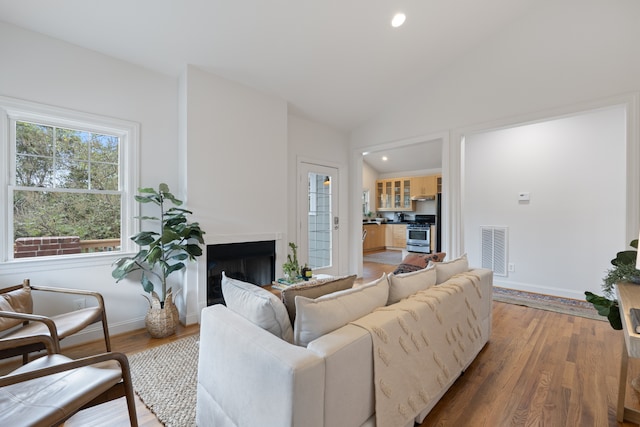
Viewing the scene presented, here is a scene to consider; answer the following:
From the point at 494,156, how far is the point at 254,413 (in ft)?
16.0

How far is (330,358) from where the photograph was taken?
3.52 ft

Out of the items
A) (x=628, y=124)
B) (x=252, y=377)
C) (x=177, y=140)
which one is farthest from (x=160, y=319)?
(x=628, y=124)

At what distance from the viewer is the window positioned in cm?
238

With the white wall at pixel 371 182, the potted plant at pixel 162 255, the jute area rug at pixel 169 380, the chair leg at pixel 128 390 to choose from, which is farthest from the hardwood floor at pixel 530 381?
the white wall at pixel 371 182

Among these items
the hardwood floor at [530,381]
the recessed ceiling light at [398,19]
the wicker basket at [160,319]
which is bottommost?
the hardwood floor at [530,381]

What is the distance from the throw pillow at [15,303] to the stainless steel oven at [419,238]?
23.8 ft

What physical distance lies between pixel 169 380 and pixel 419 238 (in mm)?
6716

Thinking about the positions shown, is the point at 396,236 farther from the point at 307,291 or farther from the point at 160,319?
the point at 307,291

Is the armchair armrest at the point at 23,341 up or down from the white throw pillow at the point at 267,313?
down

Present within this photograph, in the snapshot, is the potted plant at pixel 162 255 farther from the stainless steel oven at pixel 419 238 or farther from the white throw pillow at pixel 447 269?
the stainless steel oven at pixel 419 238

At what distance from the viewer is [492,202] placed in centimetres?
459

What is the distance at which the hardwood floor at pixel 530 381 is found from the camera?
5.46ft

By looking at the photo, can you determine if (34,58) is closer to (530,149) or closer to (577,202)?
(530,149)

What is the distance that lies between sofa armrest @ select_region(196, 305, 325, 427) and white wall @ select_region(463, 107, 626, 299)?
175 inches
